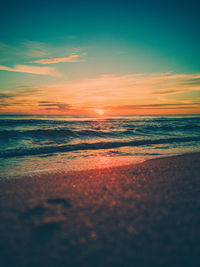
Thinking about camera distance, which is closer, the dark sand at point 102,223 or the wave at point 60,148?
the dark sand at point 102,223

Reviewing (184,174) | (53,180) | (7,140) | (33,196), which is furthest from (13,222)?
(7,140)

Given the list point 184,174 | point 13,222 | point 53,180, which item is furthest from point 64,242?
point 184,174

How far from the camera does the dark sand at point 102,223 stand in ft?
4.73

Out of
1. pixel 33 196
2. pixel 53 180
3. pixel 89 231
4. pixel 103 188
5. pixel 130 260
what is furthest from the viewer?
pixel 53 180

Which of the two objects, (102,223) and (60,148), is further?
(60,148)

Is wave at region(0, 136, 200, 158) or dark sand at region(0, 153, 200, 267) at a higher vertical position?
dark sand at region(0, 153, 200, 267)

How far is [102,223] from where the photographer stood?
1.86m

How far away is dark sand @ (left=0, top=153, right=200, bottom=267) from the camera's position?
4.73 ft

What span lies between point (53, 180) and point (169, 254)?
2532 millimetres

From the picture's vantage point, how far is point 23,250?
1.52m

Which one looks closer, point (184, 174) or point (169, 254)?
point (169, 254)

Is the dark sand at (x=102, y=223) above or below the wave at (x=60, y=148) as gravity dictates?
above

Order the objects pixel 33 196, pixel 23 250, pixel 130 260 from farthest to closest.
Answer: pixel 33 196 < pixel 23 250 < pixel 130 260

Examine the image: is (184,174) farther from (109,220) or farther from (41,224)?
(41,224)
